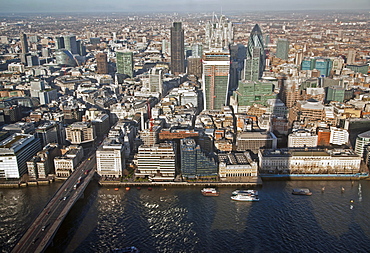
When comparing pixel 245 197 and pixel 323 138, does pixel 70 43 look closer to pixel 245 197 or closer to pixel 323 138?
pixel 323 138

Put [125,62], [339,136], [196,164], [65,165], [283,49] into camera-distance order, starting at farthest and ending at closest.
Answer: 1. [283,49]
2. [125,62]
3. [339,136]
4. [65,165]
5. [196,164]

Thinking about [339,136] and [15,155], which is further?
[339,136]

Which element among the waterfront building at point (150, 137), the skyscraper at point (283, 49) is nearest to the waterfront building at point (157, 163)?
the waterfront building at point (150, 137)

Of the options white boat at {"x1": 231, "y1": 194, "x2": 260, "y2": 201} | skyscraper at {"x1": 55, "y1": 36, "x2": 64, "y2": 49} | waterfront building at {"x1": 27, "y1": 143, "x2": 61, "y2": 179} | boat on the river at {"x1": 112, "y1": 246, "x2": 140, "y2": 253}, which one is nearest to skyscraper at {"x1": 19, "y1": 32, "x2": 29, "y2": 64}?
skyscraper at {"x1": 55, "y1": 36, "x2": 64, "y2": 49}

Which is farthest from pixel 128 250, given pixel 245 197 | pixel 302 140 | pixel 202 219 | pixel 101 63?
pixel 101 63

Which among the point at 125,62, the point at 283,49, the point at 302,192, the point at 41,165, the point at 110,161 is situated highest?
the point at 283,49

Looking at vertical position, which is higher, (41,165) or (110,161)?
(110,161)

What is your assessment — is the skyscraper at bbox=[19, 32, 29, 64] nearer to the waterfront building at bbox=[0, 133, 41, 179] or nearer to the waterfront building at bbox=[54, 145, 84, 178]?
the waterfront building at bbox=[0, 133, 41, 179]

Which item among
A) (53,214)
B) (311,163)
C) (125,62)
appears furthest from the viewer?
(125,62)
